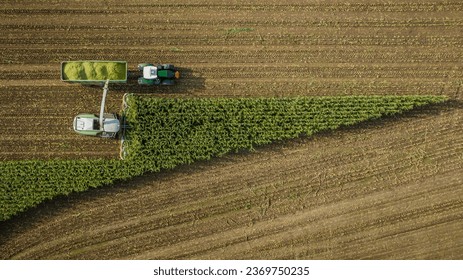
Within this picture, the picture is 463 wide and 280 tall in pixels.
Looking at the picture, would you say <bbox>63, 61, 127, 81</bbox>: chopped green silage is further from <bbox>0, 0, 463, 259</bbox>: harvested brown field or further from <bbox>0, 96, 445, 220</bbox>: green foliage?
<bbox>0, 96, 445, 220</bbox>: green foliage

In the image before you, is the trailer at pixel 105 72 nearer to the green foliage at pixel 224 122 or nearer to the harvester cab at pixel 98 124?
the harvester cab at pixel 98 124

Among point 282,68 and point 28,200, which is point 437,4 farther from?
point 28,200

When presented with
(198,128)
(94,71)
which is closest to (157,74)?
(94,71)

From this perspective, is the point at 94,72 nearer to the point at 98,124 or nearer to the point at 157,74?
the point at 98,124

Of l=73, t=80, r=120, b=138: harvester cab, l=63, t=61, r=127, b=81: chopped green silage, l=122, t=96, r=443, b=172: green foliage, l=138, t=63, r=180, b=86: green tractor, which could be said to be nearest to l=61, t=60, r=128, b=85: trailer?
l=63, t=61, r=127, b=81: chopped green silage

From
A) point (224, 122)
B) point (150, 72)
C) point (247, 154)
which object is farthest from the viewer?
point (247, 154)

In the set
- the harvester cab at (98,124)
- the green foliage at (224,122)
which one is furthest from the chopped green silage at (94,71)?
the green foliage at (224,122)

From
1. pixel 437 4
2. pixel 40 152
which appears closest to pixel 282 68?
pixel 437 4
